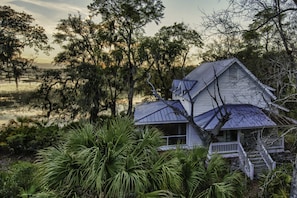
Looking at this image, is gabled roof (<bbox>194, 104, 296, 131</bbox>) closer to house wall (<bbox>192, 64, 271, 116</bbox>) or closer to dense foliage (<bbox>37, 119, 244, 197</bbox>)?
house wall (<bbox>192, 64, 271, 116</bbox>)

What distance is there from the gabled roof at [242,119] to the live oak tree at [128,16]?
22.5ft

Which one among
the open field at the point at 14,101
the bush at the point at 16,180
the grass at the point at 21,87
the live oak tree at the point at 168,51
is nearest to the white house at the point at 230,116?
the live oak tree at the point at 168,51

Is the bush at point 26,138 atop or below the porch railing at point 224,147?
atop

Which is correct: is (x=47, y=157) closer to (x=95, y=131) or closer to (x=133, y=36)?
(x=95, y=131)

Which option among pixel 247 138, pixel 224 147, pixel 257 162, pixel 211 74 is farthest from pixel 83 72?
pixel 257 162

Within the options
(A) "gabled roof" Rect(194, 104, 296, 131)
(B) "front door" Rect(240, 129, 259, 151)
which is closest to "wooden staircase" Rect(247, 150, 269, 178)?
(B) "front door" Rect(240, 129, 259, 151)

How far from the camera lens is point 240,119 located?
14.6 m

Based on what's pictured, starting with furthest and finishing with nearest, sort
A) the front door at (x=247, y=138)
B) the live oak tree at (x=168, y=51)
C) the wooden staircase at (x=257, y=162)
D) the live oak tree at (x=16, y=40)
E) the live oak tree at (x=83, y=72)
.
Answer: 1. the live oak tree at (x=168, y=51)
2. the live oak tree at (x=83, y=72)
3. the front door at (x=247, y=138)
4. the live oak tree at (x=16, y=40)
5. the wooden staircase at (x=257, y=162)

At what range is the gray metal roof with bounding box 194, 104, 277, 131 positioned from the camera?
14.1 meters

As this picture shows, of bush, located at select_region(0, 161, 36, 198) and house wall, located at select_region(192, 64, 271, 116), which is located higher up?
house wall, located at select_region(192, 64, 271, 116)

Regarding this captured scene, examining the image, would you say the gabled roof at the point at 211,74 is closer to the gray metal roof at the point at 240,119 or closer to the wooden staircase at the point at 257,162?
the gray metal roof at the point at 240,119

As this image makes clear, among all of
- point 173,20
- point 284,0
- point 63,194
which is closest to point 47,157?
point 63,194

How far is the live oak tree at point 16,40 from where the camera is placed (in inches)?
579

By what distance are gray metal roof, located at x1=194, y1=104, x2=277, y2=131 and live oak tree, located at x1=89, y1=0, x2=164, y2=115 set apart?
6.75 metres
